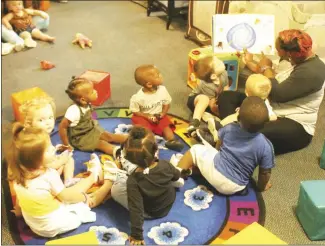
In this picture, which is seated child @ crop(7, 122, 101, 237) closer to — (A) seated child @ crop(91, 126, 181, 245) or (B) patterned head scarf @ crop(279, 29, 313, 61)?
(A) seated child @ crop(91, 126, 181, 245)

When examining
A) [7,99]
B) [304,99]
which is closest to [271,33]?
[304,99]

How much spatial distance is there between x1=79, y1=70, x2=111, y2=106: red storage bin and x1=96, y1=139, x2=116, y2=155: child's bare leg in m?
0.48

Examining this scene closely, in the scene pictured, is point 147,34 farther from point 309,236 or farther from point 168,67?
point 309,236

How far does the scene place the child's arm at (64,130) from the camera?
2.44m

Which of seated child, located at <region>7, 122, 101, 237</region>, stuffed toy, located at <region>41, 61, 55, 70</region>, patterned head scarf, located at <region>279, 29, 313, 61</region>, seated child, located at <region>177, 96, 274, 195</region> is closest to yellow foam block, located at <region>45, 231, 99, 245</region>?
seated child, located at <region>7, 122, 101, 237</region>

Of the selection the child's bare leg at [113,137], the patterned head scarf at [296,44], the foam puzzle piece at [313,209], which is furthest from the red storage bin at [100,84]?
the foam puzzle piece at [313,209]

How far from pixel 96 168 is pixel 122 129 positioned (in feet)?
1.62

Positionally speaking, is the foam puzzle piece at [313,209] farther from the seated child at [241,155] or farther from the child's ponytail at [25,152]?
the child's ponytail at [25,152]

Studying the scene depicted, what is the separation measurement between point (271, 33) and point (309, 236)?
1.41 meters

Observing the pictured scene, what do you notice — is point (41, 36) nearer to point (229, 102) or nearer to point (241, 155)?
point (229, 102)

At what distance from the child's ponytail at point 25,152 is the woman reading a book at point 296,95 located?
1.16m

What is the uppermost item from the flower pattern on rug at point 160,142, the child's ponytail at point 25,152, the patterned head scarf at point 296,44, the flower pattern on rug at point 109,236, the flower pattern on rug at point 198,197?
the patterned head scarf at point 296,44

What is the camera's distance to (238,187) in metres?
2.23

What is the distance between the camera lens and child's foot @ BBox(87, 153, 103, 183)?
227cm
